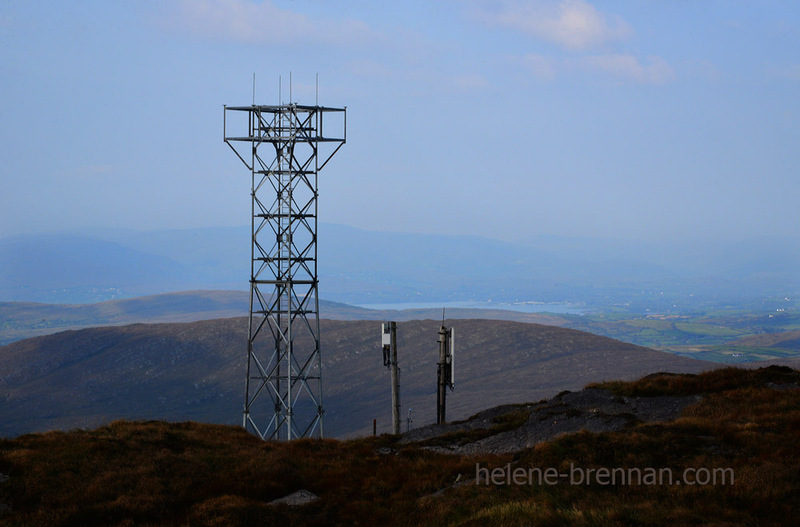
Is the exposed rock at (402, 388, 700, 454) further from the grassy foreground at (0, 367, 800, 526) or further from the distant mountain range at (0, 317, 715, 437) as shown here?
the distant mountain range at (0, 317, 715, 437)

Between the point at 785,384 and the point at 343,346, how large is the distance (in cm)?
8342

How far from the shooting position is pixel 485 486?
45.1ft

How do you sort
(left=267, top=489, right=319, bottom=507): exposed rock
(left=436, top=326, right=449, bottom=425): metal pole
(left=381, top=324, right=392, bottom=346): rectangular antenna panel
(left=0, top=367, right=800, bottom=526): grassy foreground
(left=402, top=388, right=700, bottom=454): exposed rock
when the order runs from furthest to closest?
(left=381, top=324, right=392, bottom=346): rectangular antenna panel, (left=436, top=326, right=449, bottom=425): metal pole, (left=402, top=388, right=700, bottom=454): exposed rock, (left=267, top=489, right=319, bottom=507): exposed rock, (left=0, top=367, right=800, bottom=526): grassy foreground

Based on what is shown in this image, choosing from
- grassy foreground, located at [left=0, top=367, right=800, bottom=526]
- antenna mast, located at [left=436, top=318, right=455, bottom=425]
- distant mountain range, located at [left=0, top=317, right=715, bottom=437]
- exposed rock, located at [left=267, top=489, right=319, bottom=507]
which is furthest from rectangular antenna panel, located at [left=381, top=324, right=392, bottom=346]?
distant mountain range, located at [left=0, top=317, right=715, bottom=437]

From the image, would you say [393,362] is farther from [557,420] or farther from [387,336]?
[557,420]

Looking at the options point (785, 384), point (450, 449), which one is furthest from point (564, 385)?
point (450, 449)

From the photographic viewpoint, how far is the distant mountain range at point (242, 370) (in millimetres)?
80125

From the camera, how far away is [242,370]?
98.1 meters

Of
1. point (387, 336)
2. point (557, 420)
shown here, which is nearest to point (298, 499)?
point (557, 420)

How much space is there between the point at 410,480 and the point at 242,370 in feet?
282

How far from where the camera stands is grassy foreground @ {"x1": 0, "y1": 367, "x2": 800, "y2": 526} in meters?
11.9

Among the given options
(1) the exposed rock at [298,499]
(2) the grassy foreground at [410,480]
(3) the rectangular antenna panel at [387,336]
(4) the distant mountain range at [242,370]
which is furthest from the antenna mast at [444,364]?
(4) the distant mountain range at [242,370]

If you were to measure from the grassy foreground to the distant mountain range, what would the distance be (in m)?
51.3

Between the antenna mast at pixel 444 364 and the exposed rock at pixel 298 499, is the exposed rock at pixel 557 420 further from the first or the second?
the exposed rock at pixel 298 499
